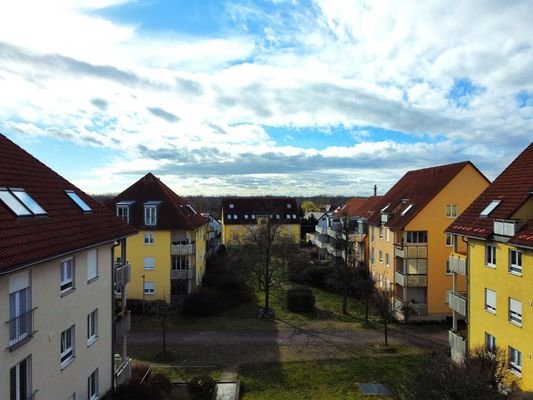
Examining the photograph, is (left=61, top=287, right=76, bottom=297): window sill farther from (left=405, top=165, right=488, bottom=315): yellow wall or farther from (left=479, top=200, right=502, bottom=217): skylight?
(left=405, top=165, right=488, bottom=315): yellow wall

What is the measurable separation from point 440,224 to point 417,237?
6.39ft

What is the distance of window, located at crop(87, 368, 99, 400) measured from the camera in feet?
53.5

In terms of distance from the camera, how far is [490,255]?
786 inches

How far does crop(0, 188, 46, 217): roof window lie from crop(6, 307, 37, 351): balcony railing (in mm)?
2744

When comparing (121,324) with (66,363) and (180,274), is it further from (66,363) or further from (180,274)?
(180,274)

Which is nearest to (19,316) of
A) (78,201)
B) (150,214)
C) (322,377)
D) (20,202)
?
(20,202)

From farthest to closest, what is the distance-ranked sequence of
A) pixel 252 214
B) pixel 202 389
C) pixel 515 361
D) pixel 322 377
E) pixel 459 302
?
pixel 252 214, pixel 322 377, pixel 459 302, pixel 202 389, pixel 515 361

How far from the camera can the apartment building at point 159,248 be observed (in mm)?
36750

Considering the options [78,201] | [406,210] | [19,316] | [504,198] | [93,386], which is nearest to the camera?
[19,316]

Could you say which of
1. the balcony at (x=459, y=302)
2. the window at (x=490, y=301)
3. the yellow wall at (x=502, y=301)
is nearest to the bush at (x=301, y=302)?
the balcony at (x=459, y=302)

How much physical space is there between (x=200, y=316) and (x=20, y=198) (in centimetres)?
2365

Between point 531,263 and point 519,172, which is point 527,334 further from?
point 519,172

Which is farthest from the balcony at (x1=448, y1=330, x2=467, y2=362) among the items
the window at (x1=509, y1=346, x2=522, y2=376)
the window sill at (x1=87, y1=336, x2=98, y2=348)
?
the window sill at (x1=87, y1=336, x2=98, y2=348)

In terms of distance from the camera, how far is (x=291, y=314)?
36.8 m
